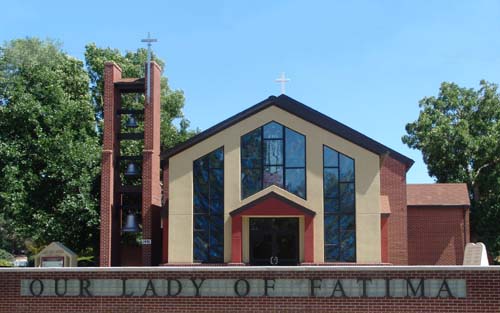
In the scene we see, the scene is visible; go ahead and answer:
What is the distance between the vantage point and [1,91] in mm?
35719

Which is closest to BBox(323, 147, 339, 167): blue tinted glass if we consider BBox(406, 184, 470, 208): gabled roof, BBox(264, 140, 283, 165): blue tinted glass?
BBox(264, 140, 283, 165): blue tinted glass

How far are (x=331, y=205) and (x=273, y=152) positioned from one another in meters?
3.20

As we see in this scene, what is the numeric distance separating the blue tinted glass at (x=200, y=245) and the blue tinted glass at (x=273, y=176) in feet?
10.8

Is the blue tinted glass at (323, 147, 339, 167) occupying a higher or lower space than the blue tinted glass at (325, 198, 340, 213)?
higher

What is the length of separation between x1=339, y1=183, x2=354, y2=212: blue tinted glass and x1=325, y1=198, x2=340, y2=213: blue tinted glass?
205 mm

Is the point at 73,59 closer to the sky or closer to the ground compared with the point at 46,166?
closer to the sky

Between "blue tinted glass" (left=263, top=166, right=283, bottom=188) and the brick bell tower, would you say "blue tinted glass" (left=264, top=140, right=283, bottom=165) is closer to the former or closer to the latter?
"blue tinted glass" (left=263, top=166, right=283, bottom=188)

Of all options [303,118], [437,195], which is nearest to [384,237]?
[303,118]

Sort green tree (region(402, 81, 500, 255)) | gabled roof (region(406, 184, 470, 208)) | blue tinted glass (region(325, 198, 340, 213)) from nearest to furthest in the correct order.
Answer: blue tinted glass (region(325, 198, 340, 213)) → gabled roof (region(406, 184, 470, 208)) → green tree (region(402, 81, 500, 255))

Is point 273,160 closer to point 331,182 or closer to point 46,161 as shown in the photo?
point 331,182

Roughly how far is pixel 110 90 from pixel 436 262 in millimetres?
17118

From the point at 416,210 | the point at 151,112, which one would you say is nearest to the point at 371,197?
the point at 416,210

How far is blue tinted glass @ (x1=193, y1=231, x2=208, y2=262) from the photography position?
95.1 feet

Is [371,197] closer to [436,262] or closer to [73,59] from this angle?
[436,262]
